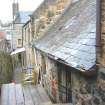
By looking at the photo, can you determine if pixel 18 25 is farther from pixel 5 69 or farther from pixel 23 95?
pixel 23 95

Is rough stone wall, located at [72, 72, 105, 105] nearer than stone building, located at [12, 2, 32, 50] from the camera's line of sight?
Yes

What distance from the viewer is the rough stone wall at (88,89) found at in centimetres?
557

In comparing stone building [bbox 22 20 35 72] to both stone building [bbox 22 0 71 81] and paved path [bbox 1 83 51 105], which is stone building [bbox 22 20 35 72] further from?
paved path [bbox 1 83 51 105]

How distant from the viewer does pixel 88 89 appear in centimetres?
620

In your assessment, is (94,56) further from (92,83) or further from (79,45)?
(79,45)

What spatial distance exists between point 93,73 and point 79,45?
187cm

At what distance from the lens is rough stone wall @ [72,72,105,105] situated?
18.3 ft

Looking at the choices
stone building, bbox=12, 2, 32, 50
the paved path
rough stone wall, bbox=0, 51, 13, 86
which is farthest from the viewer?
stone building, bbox=12, 2, 32, 50

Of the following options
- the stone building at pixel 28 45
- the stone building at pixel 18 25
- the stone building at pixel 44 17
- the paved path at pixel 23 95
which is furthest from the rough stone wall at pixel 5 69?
the stone building at pixel 18 25

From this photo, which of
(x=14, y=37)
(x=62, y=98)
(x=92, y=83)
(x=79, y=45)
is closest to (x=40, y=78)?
(x=62, y=98)

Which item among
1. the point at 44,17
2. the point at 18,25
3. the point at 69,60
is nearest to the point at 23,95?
the point at 69,60

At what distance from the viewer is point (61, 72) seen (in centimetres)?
1014

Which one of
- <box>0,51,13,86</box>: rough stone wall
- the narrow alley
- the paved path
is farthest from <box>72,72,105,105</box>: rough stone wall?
<box>0,51,13,86</box>: rough stone wall

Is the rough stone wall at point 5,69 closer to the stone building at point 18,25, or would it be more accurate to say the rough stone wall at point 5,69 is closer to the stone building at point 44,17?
the stone building at point 44,17
